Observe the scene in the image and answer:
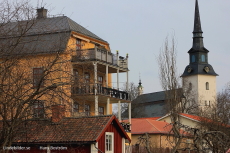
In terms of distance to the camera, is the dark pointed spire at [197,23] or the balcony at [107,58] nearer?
the balcony at [107,58]

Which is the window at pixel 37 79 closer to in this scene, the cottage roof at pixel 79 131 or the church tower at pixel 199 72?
the cottage roof at pixel 79 131

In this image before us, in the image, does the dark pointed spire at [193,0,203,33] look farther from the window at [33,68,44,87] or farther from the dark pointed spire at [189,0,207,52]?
the window at [33,68,44,87]

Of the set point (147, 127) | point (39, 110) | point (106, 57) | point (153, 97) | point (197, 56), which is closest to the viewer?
point (39, 110)

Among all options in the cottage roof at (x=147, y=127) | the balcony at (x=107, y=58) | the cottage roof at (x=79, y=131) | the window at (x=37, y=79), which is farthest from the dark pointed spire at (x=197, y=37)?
the window at (x=37, y=79)

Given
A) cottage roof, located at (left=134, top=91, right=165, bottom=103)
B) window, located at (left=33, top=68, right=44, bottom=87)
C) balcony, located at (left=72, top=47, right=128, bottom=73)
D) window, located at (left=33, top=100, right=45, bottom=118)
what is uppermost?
cottage roof, located at (left=134, top=91, right=165, bottom=103)

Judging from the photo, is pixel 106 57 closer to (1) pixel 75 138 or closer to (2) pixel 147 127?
(1) pixel 75 138

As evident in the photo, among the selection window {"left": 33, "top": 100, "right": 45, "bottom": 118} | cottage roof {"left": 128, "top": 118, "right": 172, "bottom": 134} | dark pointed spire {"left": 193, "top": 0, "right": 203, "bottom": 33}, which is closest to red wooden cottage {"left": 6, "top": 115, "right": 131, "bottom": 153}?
window {"left": 33, "top": 100, "right": 45, "bottom": 118}

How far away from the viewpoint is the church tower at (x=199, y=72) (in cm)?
9700

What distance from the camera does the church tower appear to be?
97.0m

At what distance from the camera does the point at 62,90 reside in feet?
59.9

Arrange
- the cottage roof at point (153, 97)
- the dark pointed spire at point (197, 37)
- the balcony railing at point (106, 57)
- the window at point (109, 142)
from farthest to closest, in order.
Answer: the cottage roof at point (153, 97) < the dark pointed spire at point (197, 37) < the balcony railing at point (106, 57) < the window at point (109, 142)

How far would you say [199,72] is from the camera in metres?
99.8

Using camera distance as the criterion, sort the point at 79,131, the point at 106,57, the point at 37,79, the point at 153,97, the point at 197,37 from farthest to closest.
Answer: the point at 153,97 < the point at 197,37 < the point at 106,57 < the point at 79,131 < the point at 37,79

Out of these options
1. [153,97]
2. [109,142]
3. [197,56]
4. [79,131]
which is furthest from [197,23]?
[79,131]
